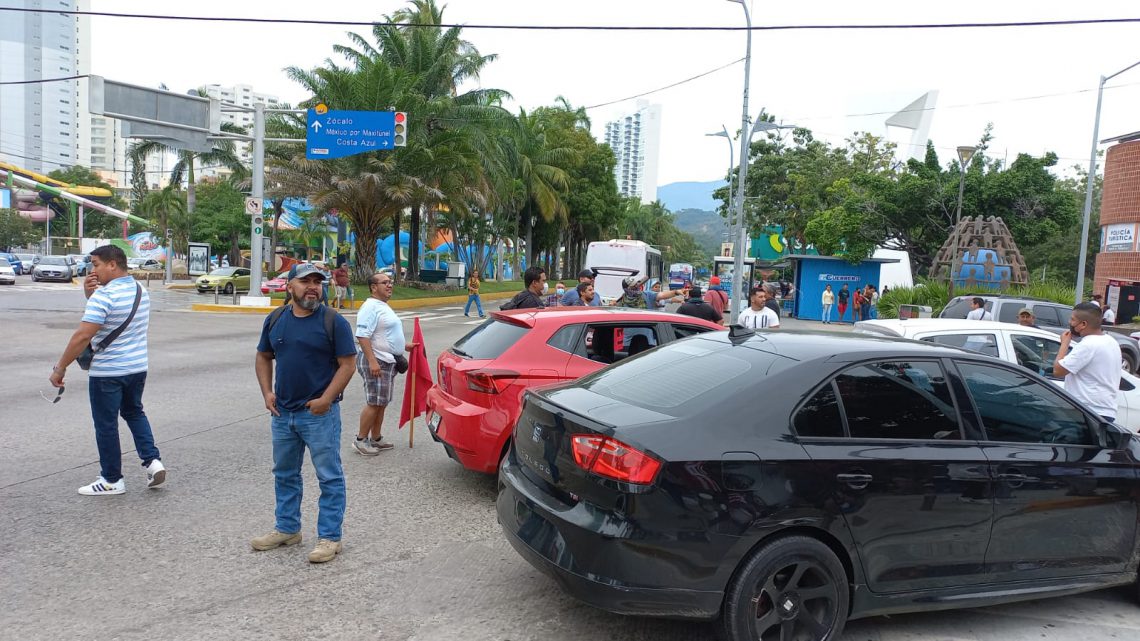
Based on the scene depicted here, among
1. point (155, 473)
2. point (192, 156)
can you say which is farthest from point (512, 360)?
point (192, 156)

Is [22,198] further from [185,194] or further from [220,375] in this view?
[220,375]

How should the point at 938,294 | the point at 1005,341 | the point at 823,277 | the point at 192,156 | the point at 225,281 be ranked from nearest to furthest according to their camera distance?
1. the point at 1005,341
2. the point at 938,294
3. the point at 823,277
4. the point at 225,281
5. the point at 192,156

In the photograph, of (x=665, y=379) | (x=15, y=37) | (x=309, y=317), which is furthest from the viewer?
(x=15, y=37)

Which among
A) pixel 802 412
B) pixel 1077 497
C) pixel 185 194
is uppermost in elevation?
pixel 185 194

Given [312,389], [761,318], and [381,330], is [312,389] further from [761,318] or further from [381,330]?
[761,318]

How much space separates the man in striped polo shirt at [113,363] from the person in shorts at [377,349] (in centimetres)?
175

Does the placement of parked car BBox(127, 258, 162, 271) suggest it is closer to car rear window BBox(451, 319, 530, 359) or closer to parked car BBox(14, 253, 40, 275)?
parked car BBox(14, 253, 40, 275)

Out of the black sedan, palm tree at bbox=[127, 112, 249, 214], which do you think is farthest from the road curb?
the black sedan

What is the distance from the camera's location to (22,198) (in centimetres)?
9656

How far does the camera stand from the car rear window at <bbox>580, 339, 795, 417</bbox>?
3.68 m

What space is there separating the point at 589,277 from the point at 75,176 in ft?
362

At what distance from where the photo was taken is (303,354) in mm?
4449

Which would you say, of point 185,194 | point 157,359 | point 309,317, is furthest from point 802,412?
point 185,194

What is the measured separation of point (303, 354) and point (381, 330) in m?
2.53
